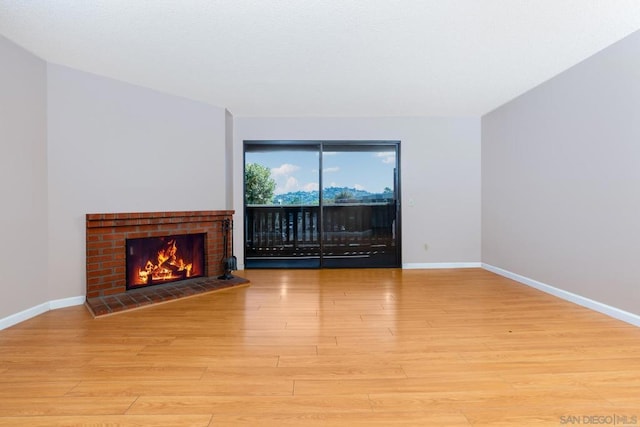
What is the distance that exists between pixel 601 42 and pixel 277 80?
9.50 ft

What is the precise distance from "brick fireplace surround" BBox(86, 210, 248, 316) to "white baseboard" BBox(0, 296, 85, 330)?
0.45 ft

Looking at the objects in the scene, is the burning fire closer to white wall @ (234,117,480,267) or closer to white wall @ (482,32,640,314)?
white wall @ (234,117,480,267)

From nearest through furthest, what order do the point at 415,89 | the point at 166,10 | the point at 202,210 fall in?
the point at 166,10
the point at 415,89
the point at 202,210

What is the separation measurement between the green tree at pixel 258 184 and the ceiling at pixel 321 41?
1.34 m

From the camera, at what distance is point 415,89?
3.45 m

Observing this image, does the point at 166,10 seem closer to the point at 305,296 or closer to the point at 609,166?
the point at 305,296

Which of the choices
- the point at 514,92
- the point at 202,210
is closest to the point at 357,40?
the point at 514,92

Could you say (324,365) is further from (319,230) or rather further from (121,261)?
(319,230)

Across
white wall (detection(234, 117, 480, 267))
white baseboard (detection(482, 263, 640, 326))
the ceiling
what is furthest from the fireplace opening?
white baseboard (detection(482, 263, 640, 326))

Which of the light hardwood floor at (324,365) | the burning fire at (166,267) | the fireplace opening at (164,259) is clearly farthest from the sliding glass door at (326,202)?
the light hardwood floor at (324,365)

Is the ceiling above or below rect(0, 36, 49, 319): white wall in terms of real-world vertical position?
above

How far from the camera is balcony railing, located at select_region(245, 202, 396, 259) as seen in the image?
4.75m

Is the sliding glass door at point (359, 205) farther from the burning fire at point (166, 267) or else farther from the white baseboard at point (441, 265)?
the burning fire at point (166, 267)

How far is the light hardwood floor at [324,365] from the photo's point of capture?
1.39 m
